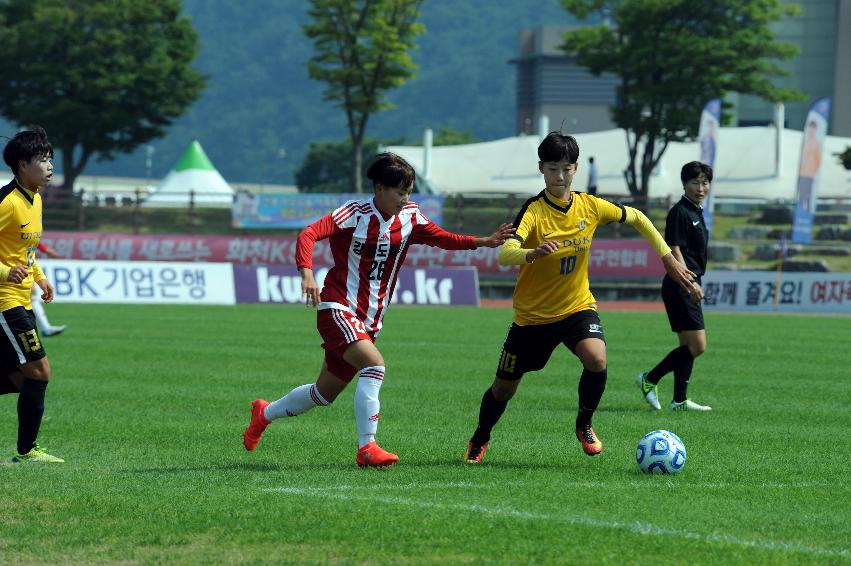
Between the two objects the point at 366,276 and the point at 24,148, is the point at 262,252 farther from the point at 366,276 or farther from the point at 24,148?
the point at 366,276

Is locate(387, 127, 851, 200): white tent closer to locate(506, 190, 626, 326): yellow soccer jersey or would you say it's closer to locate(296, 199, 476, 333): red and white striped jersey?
locate(506, 190, 626, 326): yellow soccer jersey

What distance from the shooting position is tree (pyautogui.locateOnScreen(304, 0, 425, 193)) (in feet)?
182

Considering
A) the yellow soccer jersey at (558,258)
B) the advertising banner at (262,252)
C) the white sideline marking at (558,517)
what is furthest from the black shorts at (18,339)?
the advertising banner at (262,252)

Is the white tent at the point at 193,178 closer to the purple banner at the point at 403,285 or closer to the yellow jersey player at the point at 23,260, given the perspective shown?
the purple banner at the point at 403,285

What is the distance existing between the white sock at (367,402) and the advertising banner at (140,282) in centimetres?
2452

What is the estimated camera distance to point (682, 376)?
492 inches

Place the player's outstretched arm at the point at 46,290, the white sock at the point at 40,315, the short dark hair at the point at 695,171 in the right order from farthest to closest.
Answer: the white sock at the point at 40,315 → the short dark hair at the point at 695,171 → the player's outstretched arm at the point at 46,290

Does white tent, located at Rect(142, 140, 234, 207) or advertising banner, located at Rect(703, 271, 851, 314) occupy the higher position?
white tent, located at Rect(142, 140, 234, 207)

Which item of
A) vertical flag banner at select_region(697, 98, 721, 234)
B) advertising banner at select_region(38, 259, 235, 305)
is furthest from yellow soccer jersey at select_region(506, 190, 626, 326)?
vertical flag banner at select_region(697, 98, 721, 234)

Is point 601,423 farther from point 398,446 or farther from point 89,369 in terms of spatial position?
point 89,369

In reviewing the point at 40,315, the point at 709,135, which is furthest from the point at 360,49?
the point at 40,315

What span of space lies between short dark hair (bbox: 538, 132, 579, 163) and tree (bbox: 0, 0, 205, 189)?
53474 mm

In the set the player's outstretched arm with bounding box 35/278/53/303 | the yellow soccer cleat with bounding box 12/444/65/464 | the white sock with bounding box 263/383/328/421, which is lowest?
the yellow soccer cleat with bounding box 12/444/65/464

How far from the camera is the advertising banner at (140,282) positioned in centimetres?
3189
